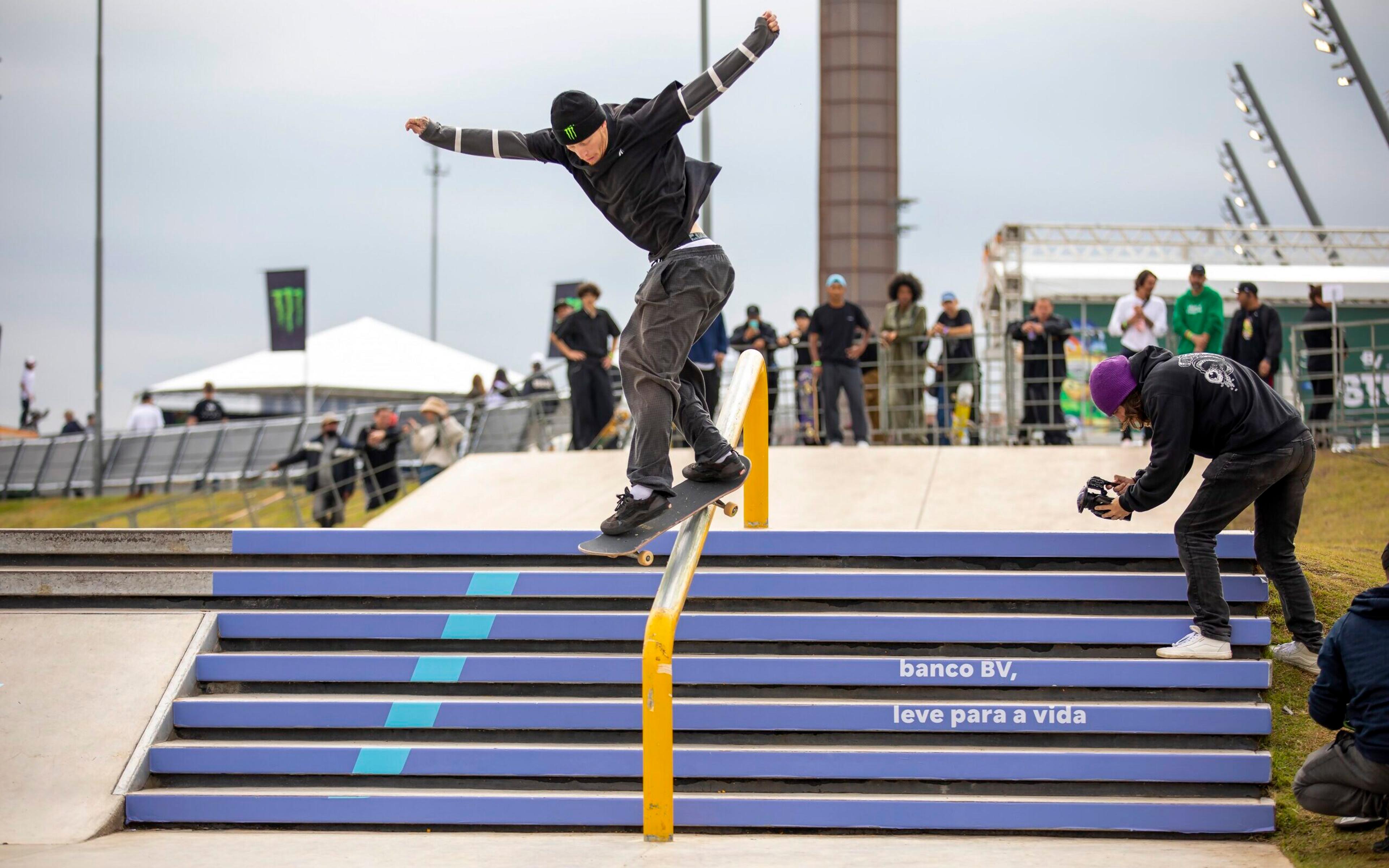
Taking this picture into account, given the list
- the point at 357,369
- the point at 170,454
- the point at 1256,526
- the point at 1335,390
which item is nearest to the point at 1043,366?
the point at 1335,390

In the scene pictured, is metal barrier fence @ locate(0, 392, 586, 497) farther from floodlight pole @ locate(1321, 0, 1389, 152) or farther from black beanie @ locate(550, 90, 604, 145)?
black beanie @ locate(550, 90, 604, 145)

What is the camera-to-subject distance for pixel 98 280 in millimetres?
21844

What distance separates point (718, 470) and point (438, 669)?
5.04 feet

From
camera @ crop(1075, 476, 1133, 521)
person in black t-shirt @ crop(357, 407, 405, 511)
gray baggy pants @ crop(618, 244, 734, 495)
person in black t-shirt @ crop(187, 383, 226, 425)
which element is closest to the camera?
gray baggy pants @ crop(618, 244, 734, 495)

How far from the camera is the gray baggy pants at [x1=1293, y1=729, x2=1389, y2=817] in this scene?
398 cm

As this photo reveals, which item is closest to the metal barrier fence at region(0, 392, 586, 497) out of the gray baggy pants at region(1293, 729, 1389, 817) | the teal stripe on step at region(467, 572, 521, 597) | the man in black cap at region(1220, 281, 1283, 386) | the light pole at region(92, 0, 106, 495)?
the light pole at region(92, 0, 106, 495)

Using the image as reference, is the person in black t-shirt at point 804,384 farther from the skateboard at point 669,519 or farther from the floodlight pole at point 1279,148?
the floodlight pole at point 1279,148

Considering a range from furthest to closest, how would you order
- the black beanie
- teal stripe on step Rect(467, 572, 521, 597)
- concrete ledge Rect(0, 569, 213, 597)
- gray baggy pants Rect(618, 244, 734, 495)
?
concrete ledge Rect(0, 569, 213, 597)
teal stripe on step Rect(467, 572, 521, 597)
gray baggy pants Rect(618, 244, 734, 495)
the black beanie

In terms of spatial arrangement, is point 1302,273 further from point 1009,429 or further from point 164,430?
point 164,430

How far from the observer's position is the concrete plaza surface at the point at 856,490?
345 inches

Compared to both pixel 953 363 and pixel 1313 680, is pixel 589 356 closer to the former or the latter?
pixel 953 363

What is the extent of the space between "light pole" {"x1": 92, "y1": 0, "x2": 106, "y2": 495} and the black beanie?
63.2 feet

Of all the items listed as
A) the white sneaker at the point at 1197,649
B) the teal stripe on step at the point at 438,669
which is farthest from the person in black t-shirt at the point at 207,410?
the white sneaker at the point at 1197,649

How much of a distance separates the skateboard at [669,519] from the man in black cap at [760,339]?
28.0 feet
